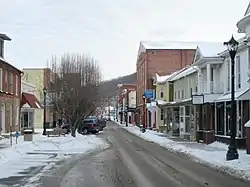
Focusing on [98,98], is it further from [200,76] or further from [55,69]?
[200,76]

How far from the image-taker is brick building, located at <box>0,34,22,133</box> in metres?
41.7

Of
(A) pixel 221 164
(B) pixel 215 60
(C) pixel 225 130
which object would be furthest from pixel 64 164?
(B) pixel 215 60

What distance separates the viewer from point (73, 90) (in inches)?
1539

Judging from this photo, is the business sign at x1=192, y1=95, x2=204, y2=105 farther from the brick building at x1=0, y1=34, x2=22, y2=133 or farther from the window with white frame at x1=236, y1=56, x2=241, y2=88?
the brick building at x1=0, y1=34, x2=22, y2=133

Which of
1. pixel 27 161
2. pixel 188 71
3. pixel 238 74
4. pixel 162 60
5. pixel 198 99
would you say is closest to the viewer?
pixel 27 161

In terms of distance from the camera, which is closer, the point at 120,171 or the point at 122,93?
the point at 120,171

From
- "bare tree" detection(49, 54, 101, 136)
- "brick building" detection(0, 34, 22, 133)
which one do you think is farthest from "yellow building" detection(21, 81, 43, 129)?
"bare tree" detection(49, 54, 101, 136)

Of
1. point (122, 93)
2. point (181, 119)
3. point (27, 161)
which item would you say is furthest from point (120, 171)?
point (122, 93)

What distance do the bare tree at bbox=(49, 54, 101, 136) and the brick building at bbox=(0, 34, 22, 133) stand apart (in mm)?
4217

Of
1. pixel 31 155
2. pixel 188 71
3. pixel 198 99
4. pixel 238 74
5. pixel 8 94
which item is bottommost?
pixel 31 155

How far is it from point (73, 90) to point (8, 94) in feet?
26.0

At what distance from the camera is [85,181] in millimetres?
14992

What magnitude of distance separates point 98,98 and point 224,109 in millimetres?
14303

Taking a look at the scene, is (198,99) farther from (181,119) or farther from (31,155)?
(31,155)
